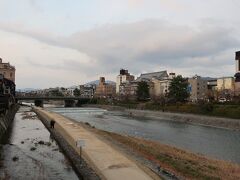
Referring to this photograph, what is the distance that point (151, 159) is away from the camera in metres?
22.9

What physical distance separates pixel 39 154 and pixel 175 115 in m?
52.6

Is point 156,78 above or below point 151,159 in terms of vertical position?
above

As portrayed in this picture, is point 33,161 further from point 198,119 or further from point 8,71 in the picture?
point 8,71

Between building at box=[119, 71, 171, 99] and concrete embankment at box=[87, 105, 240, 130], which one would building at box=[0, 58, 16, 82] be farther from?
concrete embankment at box=[87, 105, 240, 130]

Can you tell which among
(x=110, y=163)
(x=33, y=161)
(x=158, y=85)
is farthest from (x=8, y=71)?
(x=110, y=163)

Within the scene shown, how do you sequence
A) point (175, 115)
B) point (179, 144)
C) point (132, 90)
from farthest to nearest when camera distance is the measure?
point (132, 90) → point (175, 115) → point (179, 144)

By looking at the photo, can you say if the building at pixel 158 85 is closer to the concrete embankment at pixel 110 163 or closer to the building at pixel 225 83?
the building at pixel 225 83

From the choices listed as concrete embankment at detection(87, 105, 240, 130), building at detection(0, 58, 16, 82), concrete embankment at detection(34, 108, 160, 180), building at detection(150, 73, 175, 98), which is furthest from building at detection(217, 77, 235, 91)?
concrete embankment at detection(34, 108, 160, 180)

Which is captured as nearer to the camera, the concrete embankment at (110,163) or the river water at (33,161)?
the concrete embankment at (110,163)

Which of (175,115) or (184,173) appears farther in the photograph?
(175,115)

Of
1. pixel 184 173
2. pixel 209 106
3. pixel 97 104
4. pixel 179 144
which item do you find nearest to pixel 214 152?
pixel 179 144

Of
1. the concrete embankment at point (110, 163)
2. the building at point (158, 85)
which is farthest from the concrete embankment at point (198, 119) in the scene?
the building at point (158, 85)

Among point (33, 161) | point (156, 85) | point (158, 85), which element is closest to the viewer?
point (33, 161)

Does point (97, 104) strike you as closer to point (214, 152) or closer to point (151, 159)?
point (214, 152)
